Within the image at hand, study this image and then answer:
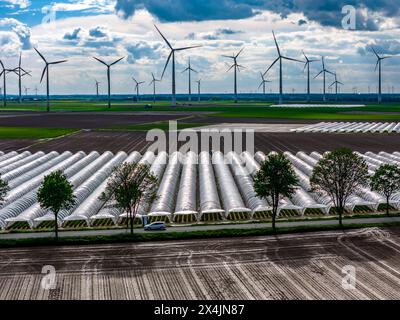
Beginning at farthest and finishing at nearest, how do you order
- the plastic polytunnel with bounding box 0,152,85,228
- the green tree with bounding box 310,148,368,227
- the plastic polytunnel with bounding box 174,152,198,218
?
the plastic polytunnel with bounding box 174,152,198,218 → the plastic polytunnel with bounding box 0,152,85,228 → the green tree with bounding box 310,148,368,227

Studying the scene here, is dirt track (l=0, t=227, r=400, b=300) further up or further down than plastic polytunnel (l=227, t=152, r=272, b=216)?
further down

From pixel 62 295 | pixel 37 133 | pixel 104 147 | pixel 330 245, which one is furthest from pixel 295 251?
pixel 37 133

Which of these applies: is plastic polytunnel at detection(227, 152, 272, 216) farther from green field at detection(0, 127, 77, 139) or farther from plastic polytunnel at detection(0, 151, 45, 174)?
green field at detection(0, 127, 77, 139)

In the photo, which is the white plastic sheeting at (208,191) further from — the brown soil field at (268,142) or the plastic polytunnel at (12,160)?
the plastic polytunnel at (12,160)

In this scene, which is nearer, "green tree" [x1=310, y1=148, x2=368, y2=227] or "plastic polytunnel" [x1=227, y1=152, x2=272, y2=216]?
"green tree" [x1=310, y1=148, x2=368, y2=227]

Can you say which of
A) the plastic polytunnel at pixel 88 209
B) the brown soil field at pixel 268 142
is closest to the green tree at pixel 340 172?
the plastic polytunnel at pixel 88 209

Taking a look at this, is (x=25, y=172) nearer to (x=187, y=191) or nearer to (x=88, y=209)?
(x=88, y=209)

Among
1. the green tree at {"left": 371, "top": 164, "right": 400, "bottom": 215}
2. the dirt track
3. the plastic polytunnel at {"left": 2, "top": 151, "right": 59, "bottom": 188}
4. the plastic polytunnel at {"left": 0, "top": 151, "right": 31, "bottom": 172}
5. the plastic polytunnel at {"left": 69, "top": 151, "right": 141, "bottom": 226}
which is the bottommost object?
the dirt track

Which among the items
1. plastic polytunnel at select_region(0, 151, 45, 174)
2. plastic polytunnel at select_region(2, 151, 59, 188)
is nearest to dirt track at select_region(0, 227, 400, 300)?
plastic polytunnel at select_region(2, 151, 59, 188)
